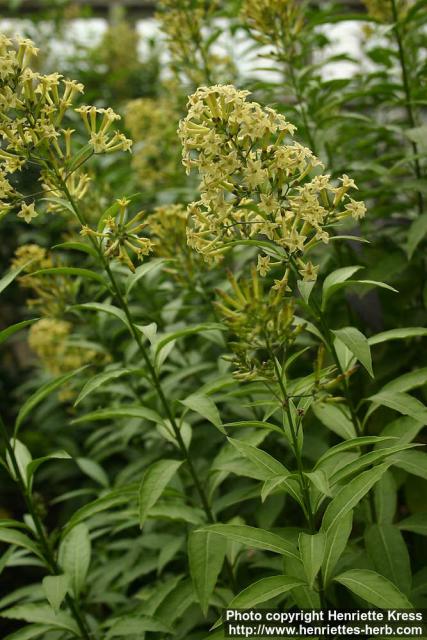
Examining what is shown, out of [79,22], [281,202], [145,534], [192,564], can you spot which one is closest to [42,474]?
[145,534]

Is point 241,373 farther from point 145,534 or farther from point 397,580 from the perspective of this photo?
point 145,534

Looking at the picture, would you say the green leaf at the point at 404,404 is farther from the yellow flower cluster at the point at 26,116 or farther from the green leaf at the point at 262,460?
the yellow flower cluster at the point at 26,116

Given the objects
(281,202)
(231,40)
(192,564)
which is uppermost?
(231,40)

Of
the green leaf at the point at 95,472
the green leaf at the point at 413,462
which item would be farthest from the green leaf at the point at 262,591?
the green leaf at the point at 95,472

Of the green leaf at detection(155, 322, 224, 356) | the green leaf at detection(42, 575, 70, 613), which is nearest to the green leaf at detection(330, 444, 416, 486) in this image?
the green leaf at detection(155, 322, 224, 356)

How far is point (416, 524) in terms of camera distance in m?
2.16

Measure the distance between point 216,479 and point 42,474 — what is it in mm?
2586

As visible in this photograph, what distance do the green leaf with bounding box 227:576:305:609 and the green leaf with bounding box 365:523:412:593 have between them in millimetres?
421

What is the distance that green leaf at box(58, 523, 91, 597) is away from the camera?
2328 millimetres

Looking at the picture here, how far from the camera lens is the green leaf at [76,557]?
2.33m

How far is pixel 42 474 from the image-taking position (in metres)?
4.57

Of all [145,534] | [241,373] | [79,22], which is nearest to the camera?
[241,373]

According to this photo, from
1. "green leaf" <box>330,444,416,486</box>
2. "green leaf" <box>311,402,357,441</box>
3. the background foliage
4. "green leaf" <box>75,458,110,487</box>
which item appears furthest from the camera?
"green leaf" <box>75,458,110,487</box>

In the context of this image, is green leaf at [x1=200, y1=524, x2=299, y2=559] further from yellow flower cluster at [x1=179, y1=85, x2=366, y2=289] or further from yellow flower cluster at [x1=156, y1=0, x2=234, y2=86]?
yellow flower cluster at [x1=156, y1=0, x2=234, y2=86]
